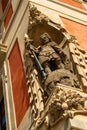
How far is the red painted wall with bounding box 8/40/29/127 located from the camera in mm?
7660

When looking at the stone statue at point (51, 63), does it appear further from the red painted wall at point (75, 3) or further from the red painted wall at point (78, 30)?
the red painted wall at point (75, 3)

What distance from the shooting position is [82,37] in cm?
837

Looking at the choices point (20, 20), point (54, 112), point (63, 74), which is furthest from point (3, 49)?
point (54, 112)

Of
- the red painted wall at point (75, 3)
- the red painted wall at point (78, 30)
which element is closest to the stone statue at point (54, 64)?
the red painted wall at point (78, 30)

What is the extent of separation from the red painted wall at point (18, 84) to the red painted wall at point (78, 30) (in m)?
1.12

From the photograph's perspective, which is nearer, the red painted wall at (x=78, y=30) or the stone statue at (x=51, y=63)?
the stone statue at (x=51, y=63)

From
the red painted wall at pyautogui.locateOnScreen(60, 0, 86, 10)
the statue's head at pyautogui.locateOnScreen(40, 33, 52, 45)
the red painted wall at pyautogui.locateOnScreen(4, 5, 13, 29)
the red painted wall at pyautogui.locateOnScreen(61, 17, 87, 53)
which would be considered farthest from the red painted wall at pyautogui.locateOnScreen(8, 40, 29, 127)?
the red painted wall at pyautogui.locateOnScreen(60, 0, 86, 10)

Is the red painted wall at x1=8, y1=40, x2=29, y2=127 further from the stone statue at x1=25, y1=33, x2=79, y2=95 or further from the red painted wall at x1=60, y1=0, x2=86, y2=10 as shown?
the red painted wall at x1=60, y1=0, x2=86, y2=10

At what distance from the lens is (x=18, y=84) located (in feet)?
26.9

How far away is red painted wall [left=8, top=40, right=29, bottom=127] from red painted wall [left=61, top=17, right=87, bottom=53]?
112 centimetres

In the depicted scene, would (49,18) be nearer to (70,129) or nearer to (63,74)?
(63,74)

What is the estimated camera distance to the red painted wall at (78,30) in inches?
321

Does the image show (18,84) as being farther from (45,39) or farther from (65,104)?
(65,104)

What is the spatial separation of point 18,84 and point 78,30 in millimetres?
1651
